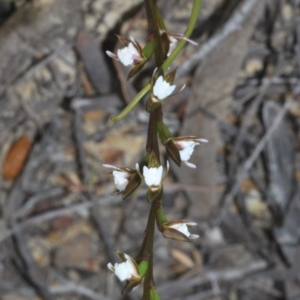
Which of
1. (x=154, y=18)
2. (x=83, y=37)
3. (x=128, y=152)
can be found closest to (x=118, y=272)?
(x=154, y=18)

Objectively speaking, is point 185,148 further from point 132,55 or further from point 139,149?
point 139,149

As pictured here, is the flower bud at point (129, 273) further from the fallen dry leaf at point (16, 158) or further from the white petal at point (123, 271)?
the fallen dry leaf at point (16, 158)

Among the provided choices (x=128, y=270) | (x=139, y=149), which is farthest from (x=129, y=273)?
(x=139, y=149)

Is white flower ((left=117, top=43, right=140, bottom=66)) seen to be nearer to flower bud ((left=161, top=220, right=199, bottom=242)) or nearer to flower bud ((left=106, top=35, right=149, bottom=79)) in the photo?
flower bud ((left=106, top=35, right=149, bottom=79))

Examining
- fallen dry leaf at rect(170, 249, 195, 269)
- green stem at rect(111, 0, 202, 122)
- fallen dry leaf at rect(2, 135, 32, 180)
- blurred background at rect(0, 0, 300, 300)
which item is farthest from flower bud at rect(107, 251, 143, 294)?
fallen dry leaf at rect(170, 249, 195, 269)

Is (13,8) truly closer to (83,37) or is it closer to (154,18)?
(83,37)

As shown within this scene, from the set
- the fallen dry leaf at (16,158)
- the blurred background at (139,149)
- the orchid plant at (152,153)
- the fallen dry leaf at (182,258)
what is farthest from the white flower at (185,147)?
the fallen dry leaf at (182,258)
